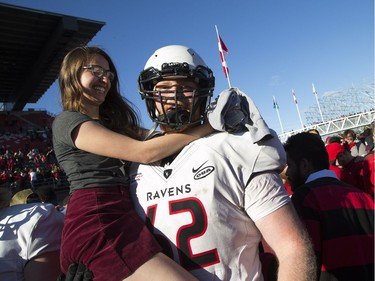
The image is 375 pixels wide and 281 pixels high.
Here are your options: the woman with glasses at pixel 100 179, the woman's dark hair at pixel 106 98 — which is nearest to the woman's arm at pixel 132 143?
the woman with glasses at pixel 100 179

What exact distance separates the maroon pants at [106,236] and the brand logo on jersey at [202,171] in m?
0.30

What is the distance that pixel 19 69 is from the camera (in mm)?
24750

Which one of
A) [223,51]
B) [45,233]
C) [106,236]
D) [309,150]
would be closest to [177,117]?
[106,236]

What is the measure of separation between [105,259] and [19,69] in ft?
89.2

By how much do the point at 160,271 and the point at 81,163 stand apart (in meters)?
0.65

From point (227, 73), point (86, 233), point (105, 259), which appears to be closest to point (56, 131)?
point (86, 233)

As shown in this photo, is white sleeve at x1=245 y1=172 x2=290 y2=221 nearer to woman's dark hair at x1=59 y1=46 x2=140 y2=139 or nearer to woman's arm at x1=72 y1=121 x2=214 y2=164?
woman's arm at x1=72 y1=121 x2=214 y2=164

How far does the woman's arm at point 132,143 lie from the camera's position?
4.61ft

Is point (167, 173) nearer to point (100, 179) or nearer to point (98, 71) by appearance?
point (100, 179)

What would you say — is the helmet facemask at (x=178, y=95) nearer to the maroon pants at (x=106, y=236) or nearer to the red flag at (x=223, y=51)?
the maroon pants at (x=106, y=236)

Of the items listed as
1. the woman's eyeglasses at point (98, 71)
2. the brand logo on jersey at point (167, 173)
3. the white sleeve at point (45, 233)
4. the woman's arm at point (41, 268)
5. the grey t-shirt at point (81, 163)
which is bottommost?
the woman's arm at point (41, 268)

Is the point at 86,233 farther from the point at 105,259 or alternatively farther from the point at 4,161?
the point at 4,161

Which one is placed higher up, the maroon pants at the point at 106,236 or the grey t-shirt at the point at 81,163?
the grey t-shirt at the point at 81,163

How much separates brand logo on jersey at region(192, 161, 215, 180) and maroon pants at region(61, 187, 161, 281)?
300 millimetres
